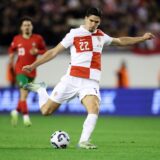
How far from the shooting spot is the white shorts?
1114 centimetres

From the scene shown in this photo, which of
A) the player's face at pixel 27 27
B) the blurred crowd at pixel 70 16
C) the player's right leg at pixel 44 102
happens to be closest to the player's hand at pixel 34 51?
the player's face at pixel 27 27

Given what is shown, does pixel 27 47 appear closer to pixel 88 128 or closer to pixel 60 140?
pixel 60 140

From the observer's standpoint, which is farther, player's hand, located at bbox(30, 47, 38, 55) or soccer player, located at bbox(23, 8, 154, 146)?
player's hand, located at bbox(30, 47, 38, 55)

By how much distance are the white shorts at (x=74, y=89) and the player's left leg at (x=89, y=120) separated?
12cm

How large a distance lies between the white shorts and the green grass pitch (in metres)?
0.81

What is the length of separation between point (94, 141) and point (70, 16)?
1326 centimetres

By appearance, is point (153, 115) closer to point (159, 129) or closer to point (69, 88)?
point (159, 129)

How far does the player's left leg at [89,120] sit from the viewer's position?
35.1 feet

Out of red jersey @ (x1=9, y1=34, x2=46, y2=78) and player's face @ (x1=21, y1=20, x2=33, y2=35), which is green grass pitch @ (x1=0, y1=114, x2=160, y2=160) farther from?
player's face @ (x1=21, y1=20, x2=33, y2=35)

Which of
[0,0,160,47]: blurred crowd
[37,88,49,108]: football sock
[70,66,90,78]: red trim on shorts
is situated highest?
[0,0,160,47]: blurred crowd

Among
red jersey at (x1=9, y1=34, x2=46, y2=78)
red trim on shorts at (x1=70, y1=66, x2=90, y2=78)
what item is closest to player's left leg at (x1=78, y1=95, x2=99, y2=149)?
red trim on shorts at (x1=70, y1=66, x2=90, y2=78)

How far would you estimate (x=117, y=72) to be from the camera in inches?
1017

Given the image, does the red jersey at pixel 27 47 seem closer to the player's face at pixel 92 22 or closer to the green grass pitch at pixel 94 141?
the green grass pitch at pixel 94 141

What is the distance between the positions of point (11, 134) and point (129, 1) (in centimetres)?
1326
